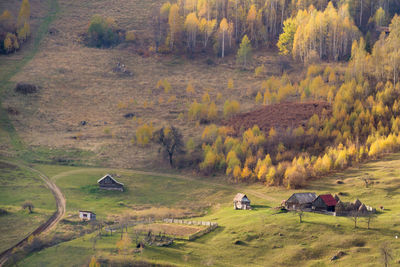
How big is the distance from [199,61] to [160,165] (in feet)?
215

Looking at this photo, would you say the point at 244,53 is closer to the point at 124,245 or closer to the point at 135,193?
the point at 135,193

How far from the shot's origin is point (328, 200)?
86.4 m

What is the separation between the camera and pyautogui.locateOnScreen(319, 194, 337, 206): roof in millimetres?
85875

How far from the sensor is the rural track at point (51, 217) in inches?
2977

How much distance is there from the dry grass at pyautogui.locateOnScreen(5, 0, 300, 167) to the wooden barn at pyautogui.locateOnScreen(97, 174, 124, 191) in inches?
493

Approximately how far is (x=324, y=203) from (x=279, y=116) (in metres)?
47.7

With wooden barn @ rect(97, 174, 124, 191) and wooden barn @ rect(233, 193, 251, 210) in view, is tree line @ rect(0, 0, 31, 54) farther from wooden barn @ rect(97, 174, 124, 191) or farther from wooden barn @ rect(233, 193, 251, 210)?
wooden barn @ rect(233, 193, 251, 210)

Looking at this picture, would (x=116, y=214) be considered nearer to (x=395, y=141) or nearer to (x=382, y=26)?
(x=395, y=141)

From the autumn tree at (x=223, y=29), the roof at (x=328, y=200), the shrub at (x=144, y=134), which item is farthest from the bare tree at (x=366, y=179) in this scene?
the autumn tree at (x=223, y=29)

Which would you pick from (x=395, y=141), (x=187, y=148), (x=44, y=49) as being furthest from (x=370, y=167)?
(x=44, y=49)

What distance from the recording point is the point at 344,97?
13088 centimetres

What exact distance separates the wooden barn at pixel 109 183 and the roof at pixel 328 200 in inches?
1526

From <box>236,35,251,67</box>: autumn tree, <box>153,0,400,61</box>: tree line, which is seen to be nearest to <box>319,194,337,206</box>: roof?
<box>153,0,400,61</box>: tree line

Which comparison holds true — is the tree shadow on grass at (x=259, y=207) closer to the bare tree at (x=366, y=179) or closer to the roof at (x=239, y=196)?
the roof at (x=239, y=196)
